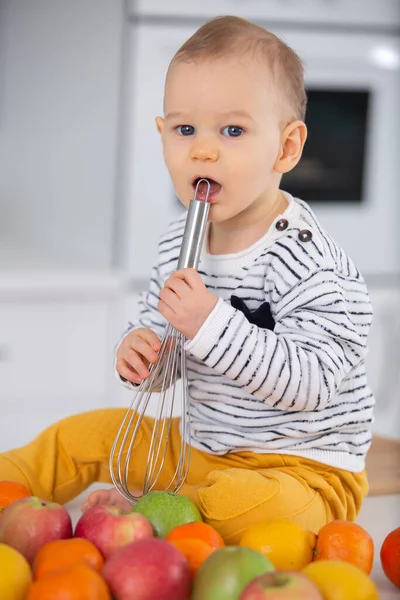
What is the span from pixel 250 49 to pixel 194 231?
211 mm

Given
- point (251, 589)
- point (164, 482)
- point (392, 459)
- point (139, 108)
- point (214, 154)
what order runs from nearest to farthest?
1. point (251, 589)
2. point (214, 154)
3. point (164, 482)
4. point (392, 459)
5. point (139, 108)

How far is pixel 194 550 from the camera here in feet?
2.30

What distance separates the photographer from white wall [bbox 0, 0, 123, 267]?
2180 mm

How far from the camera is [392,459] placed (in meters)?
1.30

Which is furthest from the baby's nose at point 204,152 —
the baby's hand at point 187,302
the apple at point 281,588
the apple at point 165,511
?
the apple at point 281,588

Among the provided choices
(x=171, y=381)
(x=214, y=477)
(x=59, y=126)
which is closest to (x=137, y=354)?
(x=171, y=381)

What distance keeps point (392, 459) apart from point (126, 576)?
28.9 inches

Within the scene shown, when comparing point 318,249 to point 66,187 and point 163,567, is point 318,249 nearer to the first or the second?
point 163,567

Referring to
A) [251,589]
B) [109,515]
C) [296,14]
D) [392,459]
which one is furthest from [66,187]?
[251,589]

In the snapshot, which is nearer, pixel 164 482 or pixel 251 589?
pixel 251 589

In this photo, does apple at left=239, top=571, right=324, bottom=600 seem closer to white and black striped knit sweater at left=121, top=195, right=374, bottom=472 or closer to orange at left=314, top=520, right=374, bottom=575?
orange at left=314, top=520, right=374, bottom=575

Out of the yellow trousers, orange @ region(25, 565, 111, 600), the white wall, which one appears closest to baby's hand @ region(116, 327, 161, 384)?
the yellow trousers

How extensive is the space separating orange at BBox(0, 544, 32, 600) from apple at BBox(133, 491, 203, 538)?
0.14m

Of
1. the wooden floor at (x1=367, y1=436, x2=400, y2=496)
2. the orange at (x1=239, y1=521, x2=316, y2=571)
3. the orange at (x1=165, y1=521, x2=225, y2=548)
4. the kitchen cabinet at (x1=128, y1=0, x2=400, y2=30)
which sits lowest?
the wooden floor at (x1=367, y1=436, x2=400, y2=496)
